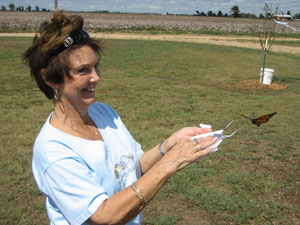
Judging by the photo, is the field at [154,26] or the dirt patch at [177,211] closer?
the dirt patch at [177,211]

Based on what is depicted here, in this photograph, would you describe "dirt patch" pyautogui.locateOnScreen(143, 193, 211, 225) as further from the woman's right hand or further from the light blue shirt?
the woman's right hand

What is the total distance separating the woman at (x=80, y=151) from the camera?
1.35 m

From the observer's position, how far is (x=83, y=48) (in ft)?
5.17

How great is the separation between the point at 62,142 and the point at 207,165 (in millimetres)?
3568

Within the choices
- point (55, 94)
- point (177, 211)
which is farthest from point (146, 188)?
point (177, 211)

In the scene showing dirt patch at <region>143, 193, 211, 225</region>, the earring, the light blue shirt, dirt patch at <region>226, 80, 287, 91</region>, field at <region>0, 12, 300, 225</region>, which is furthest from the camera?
dirt patch at <region>226, 80, 287, 91</region>

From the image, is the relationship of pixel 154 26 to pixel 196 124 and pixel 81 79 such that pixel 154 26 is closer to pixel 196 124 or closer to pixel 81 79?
pixel 196 124

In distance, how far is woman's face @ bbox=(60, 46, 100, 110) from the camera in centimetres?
155

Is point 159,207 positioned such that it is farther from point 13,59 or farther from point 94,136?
point 13,59

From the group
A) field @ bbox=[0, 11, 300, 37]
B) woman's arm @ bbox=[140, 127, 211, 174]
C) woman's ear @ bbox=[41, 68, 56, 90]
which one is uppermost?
field @ bbox=[0, 11, 300, 37]

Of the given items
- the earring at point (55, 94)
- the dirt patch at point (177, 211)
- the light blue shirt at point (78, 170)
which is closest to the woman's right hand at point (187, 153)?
the light blue shirt at point (78, 170)

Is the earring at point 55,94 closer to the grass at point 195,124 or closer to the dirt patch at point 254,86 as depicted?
the grass at point 195,124

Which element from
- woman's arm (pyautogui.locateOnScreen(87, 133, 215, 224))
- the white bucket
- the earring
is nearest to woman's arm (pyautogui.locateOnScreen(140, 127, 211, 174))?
woman's arm (pyautogui.locateOnScreen(87, 133, 215, 224))

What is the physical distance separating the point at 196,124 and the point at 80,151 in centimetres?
524
